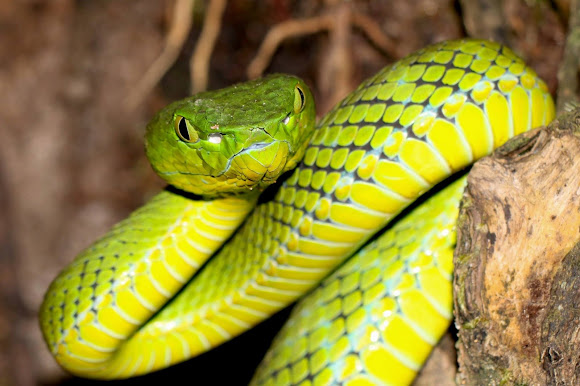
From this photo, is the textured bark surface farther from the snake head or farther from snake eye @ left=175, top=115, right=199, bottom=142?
snake eye @ left=175, top=115, right=199, bottom=142

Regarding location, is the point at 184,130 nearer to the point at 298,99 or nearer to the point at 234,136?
the point at 234,136

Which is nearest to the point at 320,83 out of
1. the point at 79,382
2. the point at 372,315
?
the point at 372,315

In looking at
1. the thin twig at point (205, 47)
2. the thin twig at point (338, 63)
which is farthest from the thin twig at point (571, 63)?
the thin twig at point (205, 47)

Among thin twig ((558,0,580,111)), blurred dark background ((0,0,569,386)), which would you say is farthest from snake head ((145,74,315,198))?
blurred dark background ((0,0,569,386))

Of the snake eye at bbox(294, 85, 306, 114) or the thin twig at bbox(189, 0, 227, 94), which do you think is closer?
the snake eye at bbox(294, 85, 306, 114)

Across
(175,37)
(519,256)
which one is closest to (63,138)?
(175,37)
